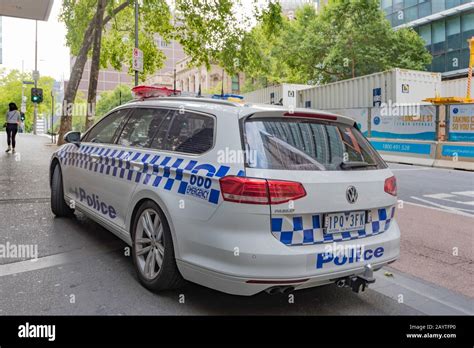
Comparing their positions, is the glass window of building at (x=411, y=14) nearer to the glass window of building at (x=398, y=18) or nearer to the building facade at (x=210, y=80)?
the glass window of building at (x=398, y=18)

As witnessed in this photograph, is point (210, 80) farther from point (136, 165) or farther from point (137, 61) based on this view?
point (136, 165)

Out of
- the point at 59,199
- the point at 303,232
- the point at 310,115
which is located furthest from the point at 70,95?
the point at 303,232

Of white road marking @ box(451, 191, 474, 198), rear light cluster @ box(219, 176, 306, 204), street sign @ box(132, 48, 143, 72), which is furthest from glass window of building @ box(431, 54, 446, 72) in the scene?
rear light cluster @ box(219, 176, 306, 204)

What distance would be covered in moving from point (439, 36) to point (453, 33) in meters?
1.24

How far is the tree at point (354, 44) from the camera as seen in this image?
94.5ft

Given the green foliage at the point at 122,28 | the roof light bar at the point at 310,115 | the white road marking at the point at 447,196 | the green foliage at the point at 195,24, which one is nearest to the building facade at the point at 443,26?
the green foliage at the point at 195,24

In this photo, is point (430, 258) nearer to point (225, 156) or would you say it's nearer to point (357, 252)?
point (357, 252)

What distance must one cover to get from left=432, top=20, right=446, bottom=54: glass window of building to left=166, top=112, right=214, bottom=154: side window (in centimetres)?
3113

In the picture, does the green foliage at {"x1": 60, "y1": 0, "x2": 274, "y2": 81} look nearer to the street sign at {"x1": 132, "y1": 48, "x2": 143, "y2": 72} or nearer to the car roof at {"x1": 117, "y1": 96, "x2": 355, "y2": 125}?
the street sign at {"x1": 132, "y1": 48, "x2": 143, "y2": 72}

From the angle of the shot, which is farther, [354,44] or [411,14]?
[411,14]

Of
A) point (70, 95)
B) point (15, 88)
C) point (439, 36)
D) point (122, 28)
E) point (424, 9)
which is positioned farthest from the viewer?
point (15, 88)

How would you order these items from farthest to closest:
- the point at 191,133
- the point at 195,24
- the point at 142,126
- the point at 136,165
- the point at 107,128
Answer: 1. the point at 195,24
2. the point at 107,128
3. the point at 142,126
4. the point at 136,165
5. the point at 191,133

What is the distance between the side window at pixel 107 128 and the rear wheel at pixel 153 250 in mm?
1335

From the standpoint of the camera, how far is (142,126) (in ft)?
14.3
